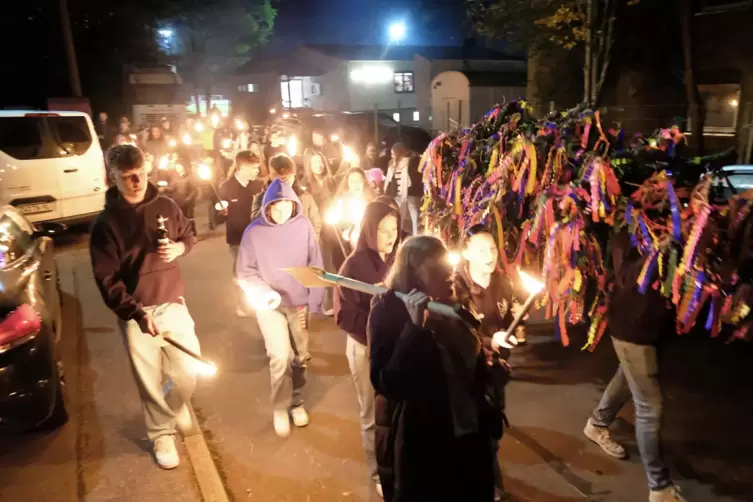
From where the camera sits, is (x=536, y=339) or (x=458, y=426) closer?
(x=458, y=426)

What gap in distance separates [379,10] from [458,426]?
5912 cm

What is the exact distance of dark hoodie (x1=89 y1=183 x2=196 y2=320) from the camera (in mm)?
3744

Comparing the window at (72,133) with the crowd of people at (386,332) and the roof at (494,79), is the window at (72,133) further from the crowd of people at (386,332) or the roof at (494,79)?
the roof at (494,79)

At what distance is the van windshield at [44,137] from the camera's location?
9.98m

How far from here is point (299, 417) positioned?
4.69 meters

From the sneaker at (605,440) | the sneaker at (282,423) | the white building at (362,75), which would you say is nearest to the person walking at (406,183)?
the sneaker at (282,423)

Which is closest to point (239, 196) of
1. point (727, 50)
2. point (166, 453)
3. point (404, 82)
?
point (166, 453)

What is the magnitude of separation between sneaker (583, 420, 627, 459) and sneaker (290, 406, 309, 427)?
2.10m

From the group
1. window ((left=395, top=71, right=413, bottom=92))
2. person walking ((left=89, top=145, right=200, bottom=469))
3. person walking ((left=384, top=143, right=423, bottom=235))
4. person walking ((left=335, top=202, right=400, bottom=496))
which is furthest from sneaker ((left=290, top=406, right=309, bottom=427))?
window ((left=395, top=71, right=413, bottom=92))

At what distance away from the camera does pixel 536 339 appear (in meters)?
6.23

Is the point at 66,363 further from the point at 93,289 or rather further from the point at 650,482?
the point at 650,482

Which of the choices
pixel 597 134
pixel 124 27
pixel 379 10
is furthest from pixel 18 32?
pixel 379 10

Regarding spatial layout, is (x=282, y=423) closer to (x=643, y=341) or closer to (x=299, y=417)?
(x=299, y=417)

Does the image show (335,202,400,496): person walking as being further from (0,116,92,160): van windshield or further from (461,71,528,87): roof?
(461,71,528,87): roof
